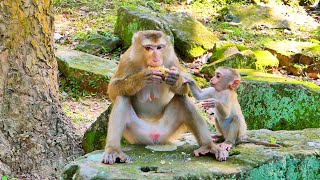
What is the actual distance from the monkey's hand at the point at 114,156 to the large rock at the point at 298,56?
21.6 ft

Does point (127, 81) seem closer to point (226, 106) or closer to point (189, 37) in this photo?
point (226, 106)

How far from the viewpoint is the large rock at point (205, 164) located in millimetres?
3868

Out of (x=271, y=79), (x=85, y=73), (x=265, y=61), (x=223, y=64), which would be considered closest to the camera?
(x=271, y=79)

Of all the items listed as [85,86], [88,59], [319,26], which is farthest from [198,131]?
[319,26]

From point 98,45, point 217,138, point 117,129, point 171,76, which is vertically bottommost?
point 98,45

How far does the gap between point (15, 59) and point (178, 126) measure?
6.92 ft

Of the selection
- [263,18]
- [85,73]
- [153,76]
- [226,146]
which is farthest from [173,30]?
[153,76]

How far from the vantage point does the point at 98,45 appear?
407 inches

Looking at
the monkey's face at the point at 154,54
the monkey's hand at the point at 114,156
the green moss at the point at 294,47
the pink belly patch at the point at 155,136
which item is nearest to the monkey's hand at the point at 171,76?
the monkey's face at the point at 154,54

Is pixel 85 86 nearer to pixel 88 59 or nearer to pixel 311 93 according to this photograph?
pixel 88 59

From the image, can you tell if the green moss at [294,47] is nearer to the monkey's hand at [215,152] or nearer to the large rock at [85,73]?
the large rock at [85,73]

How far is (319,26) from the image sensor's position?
13.2 meters

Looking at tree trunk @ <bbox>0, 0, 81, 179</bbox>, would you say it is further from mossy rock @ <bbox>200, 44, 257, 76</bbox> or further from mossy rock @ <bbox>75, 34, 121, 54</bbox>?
mossy rock @ <bbox>75, 34, 121, 54</bbox>

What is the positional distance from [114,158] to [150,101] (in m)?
0.77
